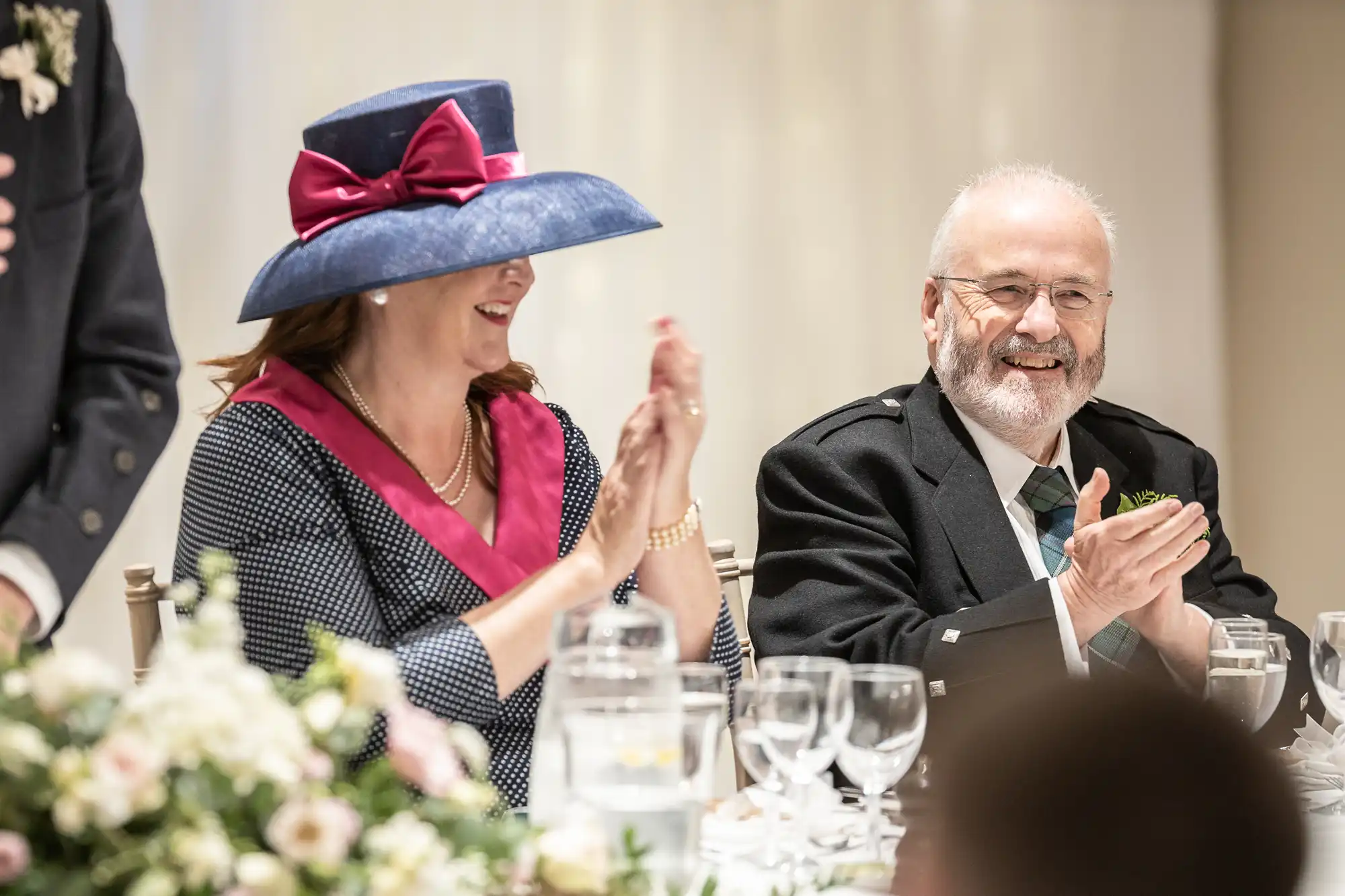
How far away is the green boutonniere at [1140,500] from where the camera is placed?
2.55 m

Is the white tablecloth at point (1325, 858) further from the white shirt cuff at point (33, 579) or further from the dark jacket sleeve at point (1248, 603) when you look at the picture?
the white shirt cuff at point (33, 579)

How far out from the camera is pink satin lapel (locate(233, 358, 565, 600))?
6.44 ft

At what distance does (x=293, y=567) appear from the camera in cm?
181

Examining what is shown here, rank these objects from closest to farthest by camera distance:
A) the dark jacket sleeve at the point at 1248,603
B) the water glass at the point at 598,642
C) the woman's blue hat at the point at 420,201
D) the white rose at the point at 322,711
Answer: the white rose at the point at 322,711, the water glass at the point at 598,642, the woman's blue hat at the point at 420,201, the dark jacket sleeve at the point at 1248,603

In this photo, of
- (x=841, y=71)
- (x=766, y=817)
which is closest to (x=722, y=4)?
(x=841, y=71)

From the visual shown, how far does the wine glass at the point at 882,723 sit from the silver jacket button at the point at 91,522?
2.59ft

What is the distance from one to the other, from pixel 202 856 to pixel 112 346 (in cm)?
105

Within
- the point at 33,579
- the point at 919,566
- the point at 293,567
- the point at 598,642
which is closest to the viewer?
the point at 598,642

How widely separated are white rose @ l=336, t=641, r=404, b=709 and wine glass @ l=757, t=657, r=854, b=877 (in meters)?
0.56

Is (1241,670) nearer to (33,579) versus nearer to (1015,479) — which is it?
(1015,479)

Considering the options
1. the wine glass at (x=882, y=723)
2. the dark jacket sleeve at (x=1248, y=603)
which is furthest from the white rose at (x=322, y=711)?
the dark jacket sleeve at (x=1248, y=603)

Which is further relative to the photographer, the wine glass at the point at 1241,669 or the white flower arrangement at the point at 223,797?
the wine glass at the point at 1241,669

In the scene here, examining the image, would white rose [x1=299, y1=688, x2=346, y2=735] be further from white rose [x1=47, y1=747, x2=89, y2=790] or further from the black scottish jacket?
the black scottish jacket

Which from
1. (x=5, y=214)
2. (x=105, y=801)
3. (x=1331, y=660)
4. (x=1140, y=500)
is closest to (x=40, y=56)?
(x=5, y=214)
